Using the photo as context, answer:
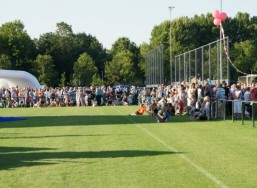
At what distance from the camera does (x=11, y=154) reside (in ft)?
46.5

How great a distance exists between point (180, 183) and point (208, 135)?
9.23m

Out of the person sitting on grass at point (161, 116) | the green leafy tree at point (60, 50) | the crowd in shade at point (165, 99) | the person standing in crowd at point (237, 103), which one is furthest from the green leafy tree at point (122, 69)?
the person sitting on grass at point (161, 116)

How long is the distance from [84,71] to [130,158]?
88.5 m

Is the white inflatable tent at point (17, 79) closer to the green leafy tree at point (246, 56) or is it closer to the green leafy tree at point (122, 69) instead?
the green leafy tree at point (122, 69)

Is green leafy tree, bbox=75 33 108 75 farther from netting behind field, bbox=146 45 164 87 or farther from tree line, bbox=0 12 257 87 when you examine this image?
netting behind field, bbox=146 45 164 87

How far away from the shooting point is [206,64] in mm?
31672

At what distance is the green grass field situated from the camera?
9969 mm

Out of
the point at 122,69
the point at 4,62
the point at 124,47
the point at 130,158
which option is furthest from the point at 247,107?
the point at 124,47

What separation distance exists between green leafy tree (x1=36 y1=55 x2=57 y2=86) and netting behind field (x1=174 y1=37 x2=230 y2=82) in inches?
2489

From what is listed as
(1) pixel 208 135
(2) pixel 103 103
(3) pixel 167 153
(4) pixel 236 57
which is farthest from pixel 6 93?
(4) pixel 236 57

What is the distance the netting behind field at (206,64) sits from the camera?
29.2 m

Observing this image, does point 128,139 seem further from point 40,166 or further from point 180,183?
point 180,183

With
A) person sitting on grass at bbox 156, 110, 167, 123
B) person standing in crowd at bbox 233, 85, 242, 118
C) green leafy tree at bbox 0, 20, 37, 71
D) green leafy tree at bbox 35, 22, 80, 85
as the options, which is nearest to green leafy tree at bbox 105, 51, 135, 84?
green leafy tree at bbox 35, 22, 80, 85

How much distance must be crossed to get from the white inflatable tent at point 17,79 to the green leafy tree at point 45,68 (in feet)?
109
